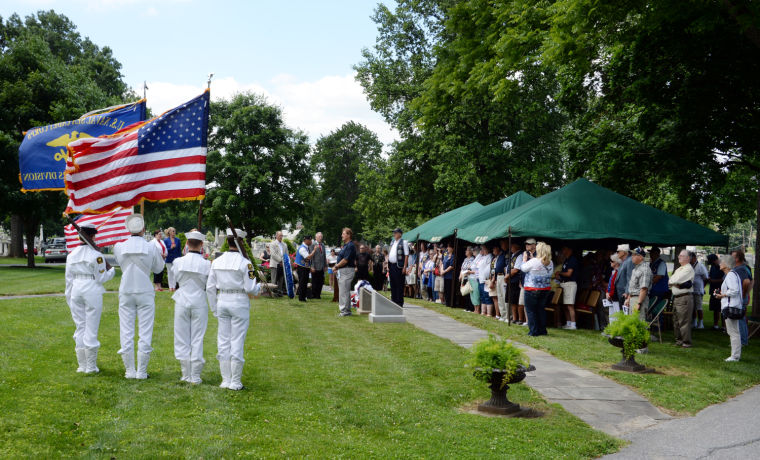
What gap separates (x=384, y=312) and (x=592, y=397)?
24.5ft

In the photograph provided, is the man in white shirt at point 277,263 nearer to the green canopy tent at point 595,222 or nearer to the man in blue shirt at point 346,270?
the man in blue shirt at point 346,270

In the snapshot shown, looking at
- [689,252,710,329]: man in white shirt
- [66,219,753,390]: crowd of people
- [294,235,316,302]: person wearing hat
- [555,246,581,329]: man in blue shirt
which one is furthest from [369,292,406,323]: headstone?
[689,252,710,329]: man in white shirt

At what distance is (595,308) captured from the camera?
49.0 feet

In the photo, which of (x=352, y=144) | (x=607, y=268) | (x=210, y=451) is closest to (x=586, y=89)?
(x=607, y=268)

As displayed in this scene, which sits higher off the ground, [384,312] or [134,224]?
[134,224]

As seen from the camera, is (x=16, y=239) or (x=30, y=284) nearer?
(x=30, y=284)

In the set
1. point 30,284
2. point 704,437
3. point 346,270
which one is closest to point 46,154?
point 346,270

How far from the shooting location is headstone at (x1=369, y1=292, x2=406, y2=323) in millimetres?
14922

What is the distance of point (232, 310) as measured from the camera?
7.77m

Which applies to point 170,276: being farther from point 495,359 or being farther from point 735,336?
point 735,336

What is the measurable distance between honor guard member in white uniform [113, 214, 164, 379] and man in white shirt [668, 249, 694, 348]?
9534mm

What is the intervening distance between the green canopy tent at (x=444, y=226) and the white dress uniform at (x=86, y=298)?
510 inches

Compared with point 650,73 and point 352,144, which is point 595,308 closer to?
point 650,73

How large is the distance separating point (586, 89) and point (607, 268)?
779 cm
